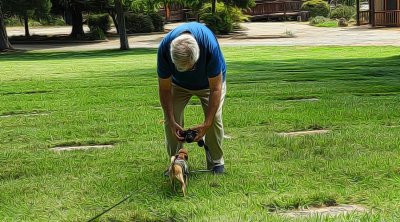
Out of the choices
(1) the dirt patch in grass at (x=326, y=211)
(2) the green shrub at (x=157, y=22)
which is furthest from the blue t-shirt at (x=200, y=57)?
(2) the green shrub at (x=157, y=22)

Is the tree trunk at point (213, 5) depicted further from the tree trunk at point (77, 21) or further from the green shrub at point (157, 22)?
the tree trunk at point (77, 21)

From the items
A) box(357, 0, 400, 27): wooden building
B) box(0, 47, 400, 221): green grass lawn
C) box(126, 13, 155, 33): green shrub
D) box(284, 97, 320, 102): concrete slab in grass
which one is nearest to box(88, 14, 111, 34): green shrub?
box(126, 13, 155, 33): green shrub

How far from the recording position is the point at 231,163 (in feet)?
17.4

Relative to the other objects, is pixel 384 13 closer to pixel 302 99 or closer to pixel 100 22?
pixel 100 22

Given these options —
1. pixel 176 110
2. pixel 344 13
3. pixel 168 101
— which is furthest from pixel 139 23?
pixel 168 101

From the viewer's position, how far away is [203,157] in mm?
5570

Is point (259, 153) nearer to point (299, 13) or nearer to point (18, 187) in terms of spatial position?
point (18, 187)

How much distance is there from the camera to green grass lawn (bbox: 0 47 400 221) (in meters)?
4.07

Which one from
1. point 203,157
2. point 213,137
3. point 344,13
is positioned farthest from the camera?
point 344,13

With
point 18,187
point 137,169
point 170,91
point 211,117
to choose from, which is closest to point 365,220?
point 211,117

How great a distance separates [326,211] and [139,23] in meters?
40.9

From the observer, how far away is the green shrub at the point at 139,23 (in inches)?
1715

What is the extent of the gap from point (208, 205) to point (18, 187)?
1.56 metres

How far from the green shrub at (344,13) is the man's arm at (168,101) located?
160 ft
